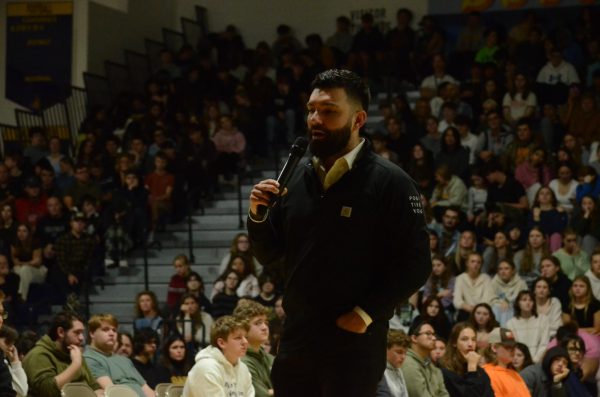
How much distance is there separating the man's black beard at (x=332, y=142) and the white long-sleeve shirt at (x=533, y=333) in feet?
23.9

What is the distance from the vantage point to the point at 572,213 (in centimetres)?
1209

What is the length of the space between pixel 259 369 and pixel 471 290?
3848mm

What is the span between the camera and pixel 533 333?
10.7 meters

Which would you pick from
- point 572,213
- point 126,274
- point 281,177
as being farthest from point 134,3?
point 281,177

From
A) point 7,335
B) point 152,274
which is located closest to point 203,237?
point 152,274

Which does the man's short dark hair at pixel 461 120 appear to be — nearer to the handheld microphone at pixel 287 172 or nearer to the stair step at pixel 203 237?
the stair step at pixel 203 237

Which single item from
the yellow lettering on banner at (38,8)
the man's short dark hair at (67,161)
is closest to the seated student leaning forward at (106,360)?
the man's short dark hair at (67,161)

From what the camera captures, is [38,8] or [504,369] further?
[38,8]

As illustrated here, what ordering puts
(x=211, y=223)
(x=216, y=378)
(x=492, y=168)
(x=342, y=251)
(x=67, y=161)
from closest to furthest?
(x=342, y=251)
(x=216, y=378)
(x=492, y=168)
(x=211, y=223)
(x=67, y=161)

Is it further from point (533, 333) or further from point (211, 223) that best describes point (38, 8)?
point (533, 333)

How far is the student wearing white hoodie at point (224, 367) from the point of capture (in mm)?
6914

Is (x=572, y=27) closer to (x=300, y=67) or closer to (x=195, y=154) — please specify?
(x=300, y=67)

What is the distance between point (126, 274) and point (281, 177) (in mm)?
10140

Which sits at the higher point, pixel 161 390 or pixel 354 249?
pixel 354 249
